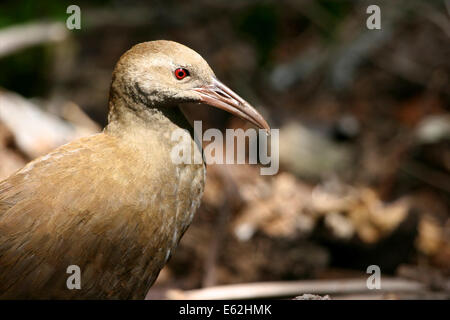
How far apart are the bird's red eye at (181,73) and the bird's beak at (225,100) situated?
0.32ft

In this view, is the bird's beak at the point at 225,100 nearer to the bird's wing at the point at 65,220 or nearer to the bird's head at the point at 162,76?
the bird's head at the point at 162,76

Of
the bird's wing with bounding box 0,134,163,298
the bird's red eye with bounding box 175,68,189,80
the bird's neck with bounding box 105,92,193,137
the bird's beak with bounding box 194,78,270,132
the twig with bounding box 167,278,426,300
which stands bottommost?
the twig with bounding box 167,278,426,300

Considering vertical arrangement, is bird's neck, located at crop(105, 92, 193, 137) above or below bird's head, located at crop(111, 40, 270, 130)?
below

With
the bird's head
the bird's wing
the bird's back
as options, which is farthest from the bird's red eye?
the bird's wing

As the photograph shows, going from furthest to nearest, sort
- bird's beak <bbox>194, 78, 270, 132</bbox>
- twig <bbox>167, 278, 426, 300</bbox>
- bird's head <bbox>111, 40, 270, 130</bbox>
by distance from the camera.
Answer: twig <bbox>167, 278, 426, 300</bbox> → bird's beak <bbox>194, 78, 270, 132</bbox> → bird's head <bbox>111, 40, 270, 130</bbox>

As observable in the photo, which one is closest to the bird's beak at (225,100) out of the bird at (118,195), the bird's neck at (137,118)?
the bird at (118,195)

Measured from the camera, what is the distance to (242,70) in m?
7.79

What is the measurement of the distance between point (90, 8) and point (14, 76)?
1.51 m

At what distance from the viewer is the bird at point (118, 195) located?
2.77 m

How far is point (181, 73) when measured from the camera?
10.1 feet

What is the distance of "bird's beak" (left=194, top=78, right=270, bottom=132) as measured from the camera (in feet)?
10.3

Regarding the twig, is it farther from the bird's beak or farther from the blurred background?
the bird's beak

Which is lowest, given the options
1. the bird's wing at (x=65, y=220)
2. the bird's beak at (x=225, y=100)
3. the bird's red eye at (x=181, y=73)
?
the bird's wing at (x=65, y=220)
